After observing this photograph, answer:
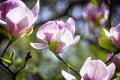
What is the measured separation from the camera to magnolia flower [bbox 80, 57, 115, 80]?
1.23m

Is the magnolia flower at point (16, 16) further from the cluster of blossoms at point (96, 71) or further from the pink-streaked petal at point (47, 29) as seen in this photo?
the cluster of blossoms at point (96, 71)

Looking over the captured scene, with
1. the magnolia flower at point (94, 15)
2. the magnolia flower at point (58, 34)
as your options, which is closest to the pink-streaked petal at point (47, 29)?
the magnolia flower at point (58, 34)

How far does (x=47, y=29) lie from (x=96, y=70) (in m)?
0.21

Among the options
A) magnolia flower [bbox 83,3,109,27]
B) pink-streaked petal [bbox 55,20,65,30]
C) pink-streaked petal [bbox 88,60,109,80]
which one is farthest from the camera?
magnolia flower [bbox 83,3,109,27]

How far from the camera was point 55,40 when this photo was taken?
1.35 m

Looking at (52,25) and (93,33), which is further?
(93,33)

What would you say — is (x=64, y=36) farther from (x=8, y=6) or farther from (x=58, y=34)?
(x=8, y=6)

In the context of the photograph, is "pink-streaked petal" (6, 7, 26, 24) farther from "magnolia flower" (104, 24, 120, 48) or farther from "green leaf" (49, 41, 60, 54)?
"magnolia flower" (104, 24, 120, 48)

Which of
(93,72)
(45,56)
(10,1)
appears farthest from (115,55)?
(45,56)

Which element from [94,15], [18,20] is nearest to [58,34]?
[18,20]

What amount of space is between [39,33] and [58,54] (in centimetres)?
11

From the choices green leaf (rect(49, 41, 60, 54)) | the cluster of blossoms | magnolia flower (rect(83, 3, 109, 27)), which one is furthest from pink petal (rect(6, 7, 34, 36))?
magnolia flower (rect(83, 3, 109, 27))

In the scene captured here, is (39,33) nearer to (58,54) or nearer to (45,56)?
(58,54)

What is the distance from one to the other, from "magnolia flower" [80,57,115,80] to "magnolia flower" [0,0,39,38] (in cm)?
22
